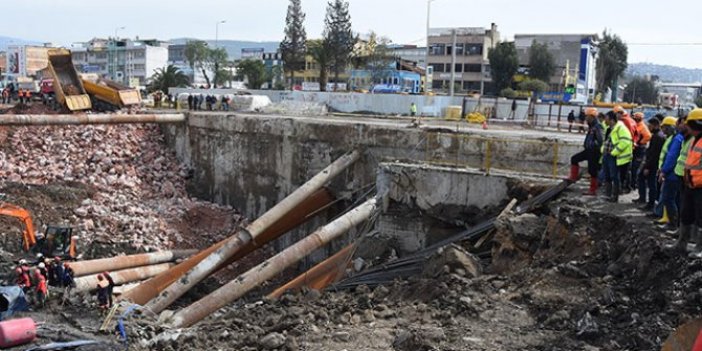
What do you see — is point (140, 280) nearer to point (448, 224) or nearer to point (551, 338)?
point (448, 224)

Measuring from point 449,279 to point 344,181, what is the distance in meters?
7.28

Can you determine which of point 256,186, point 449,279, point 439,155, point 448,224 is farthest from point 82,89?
point 449,279

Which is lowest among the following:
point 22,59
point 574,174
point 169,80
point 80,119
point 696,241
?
point 696,241

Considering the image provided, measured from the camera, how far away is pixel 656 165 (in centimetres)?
933

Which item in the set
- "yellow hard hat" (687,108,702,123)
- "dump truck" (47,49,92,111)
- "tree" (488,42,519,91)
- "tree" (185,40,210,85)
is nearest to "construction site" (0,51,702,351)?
"yellow hard hat" (687,108,702,123)

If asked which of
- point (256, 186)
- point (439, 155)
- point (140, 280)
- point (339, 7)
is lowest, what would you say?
point (140, 280)

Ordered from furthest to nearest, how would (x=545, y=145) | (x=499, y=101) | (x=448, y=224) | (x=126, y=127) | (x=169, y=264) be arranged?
1. (x=499, y=101)
2. (x=126, y=127)
3. (x=169, y=264)
4. (x=545, y=145)
5. (x=448, y=224)

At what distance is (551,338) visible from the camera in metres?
6.52

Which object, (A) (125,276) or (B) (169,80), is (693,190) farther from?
(B) (169,80)

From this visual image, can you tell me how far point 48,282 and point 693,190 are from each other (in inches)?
395

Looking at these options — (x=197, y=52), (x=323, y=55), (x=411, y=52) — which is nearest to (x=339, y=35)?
(x=323, y=55)

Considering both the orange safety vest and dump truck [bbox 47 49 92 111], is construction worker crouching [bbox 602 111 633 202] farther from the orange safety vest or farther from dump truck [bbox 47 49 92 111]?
dump truck [bbox 47 49 92 111]

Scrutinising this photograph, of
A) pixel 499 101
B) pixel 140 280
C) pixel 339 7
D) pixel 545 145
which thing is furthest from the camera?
pixel 339 7

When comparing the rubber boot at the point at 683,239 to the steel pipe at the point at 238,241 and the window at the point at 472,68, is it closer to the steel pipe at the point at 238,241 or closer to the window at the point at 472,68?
the steel pipe at the point at 238,241
